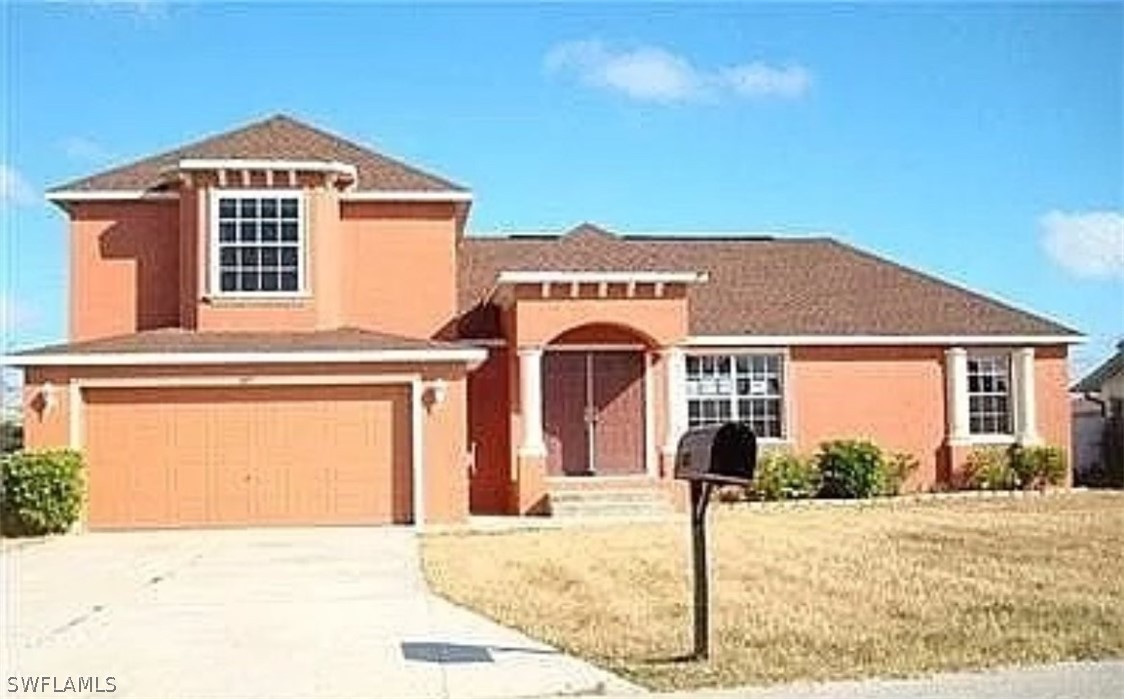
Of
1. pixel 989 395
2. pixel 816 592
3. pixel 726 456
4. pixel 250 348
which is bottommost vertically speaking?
pixel 816 592

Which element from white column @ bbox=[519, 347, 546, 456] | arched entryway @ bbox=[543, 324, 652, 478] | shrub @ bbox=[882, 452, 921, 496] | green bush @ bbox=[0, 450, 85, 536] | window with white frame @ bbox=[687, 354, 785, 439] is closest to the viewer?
green bush @ bbox=[0, 450, 85, 536]

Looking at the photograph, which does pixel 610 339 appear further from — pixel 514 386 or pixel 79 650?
pixel 79 650

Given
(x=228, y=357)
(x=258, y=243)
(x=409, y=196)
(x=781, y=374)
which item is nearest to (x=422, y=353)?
(x=228, y=357)

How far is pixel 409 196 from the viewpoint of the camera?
27.9 m

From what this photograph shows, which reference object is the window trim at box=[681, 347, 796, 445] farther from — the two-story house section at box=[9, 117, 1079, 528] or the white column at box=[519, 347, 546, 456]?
the white column at box=[519, 347, 546, 456]

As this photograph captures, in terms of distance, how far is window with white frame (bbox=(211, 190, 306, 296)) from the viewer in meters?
26.2

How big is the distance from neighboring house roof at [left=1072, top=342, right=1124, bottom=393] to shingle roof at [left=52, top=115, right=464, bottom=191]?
17.3 meters

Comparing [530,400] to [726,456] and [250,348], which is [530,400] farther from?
[726,456]

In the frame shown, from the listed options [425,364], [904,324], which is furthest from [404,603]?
[904,324]

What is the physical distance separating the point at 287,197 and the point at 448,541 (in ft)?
28.1

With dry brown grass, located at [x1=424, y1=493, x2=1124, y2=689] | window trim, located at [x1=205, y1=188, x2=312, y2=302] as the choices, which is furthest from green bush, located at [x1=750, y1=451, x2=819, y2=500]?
window trim, located at [x1=205, y1=188, x2=312, y2=302]

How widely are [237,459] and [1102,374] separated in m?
22.7

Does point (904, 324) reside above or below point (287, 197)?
below

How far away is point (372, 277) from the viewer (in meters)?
28.1
